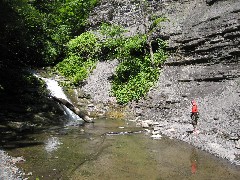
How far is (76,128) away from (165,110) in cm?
555

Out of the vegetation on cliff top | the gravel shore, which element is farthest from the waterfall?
the gravel shore

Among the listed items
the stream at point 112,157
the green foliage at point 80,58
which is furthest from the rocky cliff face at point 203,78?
the green foliage at point 80,58

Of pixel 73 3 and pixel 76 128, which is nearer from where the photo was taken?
pixel 76 128

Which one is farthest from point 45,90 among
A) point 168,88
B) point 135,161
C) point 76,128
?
point 135,161

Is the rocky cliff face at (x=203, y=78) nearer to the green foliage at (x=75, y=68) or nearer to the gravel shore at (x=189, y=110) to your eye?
the gravel shore at (x=189, y=110)

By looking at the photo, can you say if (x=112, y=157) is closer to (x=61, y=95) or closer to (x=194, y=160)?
(x=194, y=160)

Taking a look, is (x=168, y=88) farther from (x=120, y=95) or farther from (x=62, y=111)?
(x=62, y=111)

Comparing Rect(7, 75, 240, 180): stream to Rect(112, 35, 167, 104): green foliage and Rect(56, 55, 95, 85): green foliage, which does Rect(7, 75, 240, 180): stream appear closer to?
Rect(112, 35, 167, 104): green foliage

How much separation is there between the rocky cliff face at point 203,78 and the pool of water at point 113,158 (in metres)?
1.21

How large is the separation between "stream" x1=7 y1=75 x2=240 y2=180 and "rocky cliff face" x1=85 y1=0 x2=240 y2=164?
1105 millimetres

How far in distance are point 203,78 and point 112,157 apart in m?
10.1

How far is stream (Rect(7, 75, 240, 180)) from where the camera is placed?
9.45 meters

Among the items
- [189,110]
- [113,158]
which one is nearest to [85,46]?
[189,110]

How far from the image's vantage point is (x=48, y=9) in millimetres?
24234
